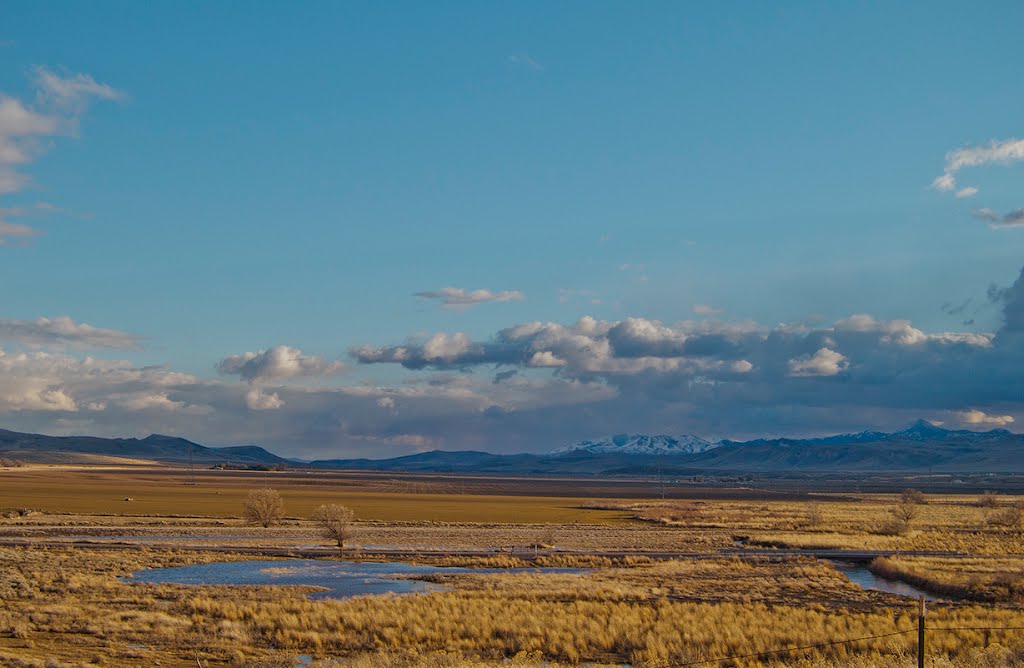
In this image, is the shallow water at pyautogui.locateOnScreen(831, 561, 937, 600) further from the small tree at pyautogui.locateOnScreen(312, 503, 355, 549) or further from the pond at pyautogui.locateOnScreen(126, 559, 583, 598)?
the small tree at pyautogui.locateOnScreen(312, 503, 355, 549)

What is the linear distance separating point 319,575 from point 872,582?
30.3 metres

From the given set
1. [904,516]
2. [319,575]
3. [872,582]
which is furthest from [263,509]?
[904,516]

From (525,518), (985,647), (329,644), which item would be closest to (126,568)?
(329,644)

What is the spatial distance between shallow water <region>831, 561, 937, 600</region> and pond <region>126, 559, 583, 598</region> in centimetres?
1585

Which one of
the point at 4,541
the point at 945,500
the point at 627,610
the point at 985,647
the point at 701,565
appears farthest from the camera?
the point at 945,500

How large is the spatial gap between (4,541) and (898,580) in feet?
186

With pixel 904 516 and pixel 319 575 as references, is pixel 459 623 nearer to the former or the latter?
pixel 319 575

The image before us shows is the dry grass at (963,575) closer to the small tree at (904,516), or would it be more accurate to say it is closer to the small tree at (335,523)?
the small tree at (904,516)

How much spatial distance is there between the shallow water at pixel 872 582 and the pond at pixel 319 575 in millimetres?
15845

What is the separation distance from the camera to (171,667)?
2706 cm

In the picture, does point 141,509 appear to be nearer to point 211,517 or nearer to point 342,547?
point 211,517

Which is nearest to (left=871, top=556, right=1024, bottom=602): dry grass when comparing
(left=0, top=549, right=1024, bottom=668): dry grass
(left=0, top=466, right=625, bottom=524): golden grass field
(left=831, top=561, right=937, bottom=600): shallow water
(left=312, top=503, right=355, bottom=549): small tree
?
Result: (left=831, top=561, right=937, bottom=600): shallow water

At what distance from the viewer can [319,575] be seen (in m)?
51.0

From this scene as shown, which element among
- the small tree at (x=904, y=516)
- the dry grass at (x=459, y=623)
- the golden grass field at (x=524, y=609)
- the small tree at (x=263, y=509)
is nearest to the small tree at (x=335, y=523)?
the golden grass field at (x=524, y=609)
